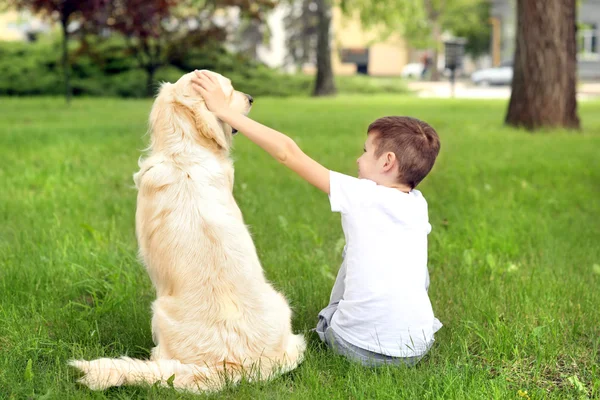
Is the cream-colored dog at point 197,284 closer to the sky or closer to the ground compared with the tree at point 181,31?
closer to the ground

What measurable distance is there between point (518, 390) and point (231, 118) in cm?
176

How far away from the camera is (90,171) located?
823 cm

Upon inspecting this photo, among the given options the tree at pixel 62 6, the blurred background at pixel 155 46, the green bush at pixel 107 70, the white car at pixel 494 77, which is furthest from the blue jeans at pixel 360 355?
the white car at pixel 494 77

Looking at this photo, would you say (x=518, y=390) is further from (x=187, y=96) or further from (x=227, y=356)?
(x=187, y=96)

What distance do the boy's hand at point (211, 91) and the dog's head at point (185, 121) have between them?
28 mm

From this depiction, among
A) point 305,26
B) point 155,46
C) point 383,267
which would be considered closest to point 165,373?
point 383,267

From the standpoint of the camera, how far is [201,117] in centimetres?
322

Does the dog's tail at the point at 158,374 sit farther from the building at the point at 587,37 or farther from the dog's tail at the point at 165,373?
the building at the point at 587,37

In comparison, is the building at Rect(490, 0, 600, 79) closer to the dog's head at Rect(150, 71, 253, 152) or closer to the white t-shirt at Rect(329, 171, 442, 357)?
the white t-shirt at Rect(329, 171, 442, 357)

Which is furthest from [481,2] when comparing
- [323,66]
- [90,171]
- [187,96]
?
[187,96]

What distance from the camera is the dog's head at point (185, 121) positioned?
3227mm

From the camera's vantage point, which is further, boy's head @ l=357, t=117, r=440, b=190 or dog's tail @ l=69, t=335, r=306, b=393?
boy's head @ l=357, t=117, r=440, b=190

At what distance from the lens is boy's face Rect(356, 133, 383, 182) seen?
327cm

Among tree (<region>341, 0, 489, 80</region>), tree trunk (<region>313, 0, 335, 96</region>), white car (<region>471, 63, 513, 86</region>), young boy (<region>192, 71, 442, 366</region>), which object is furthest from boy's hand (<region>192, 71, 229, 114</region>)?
white car (<region>471, 63, 513, 86</region>)
